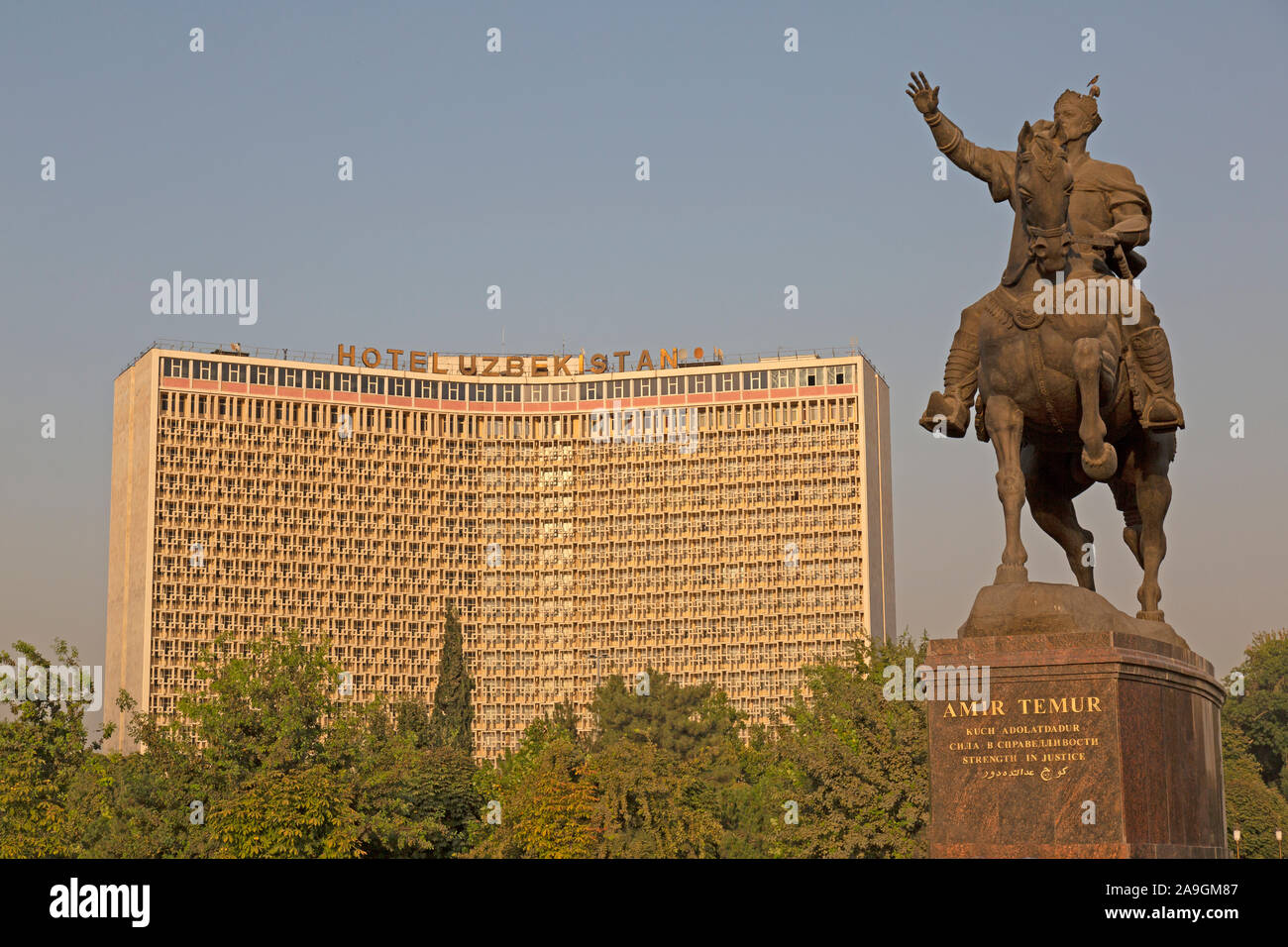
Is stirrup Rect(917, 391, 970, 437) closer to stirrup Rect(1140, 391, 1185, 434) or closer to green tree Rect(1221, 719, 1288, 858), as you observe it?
stirrup Rect(1140, 391, 1185, 434)

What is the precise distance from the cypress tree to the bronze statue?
356ft

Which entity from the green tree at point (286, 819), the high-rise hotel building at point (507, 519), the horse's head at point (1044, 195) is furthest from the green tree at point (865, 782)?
the high-rise hotel building at point (507, 519)

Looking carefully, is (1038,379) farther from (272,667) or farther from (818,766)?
(272,667)

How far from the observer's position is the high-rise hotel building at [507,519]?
168 meters

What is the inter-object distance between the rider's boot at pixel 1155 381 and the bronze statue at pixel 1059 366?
0.5 inches

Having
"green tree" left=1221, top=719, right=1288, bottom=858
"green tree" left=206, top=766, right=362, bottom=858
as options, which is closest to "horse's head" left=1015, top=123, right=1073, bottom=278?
"green tree" left=206, top=766, right=362, bottom=858

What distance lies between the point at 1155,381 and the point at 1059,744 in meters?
5.43

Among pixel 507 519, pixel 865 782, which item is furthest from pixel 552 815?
pixel 507 519

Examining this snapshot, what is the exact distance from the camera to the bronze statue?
19.8 m

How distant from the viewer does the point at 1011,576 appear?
1959 cm

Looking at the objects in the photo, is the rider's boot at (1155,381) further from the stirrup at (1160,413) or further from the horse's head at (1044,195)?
the horse's head at (1044,195)
